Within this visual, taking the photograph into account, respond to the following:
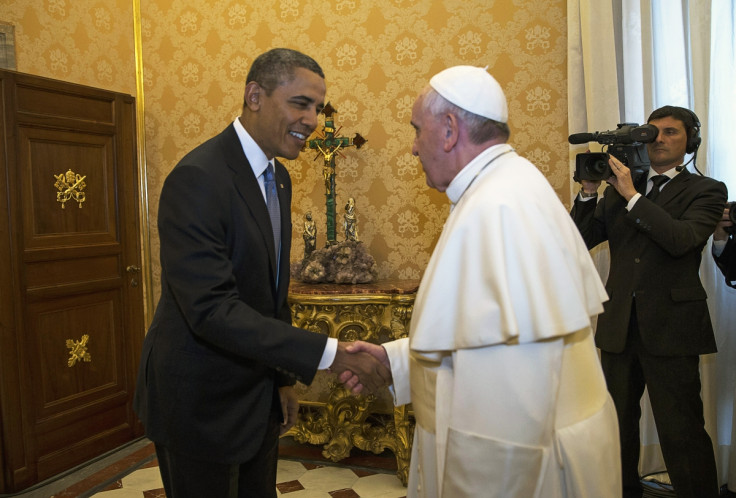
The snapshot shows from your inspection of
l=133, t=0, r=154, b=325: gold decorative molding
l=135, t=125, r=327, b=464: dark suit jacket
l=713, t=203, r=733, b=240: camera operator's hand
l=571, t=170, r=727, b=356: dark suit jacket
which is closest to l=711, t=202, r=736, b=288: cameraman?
l=713, t=203, r=733, b=240: camera operator's hand

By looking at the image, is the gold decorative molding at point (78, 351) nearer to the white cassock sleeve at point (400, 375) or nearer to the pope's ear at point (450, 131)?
the white cassock sleeve at point (400, 375)

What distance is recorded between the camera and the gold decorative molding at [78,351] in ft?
13.8

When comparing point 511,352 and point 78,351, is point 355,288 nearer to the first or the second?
point 78,351

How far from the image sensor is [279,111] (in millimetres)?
2143

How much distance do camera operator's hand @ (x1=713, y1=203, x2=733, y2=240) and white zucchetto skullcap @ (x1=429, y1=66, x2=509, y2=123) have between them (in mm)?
1849

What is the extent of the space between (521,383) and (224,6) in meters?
4.23

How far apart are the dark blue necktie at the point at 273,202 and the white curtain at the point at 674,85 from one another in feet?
7.53

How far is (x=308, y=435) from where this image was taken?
4.15 m

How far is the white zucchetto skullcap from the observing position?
178cm

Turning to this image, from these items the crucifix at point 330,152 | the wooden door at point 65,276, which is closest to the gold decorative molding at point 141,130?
the wooden door at point 65,276

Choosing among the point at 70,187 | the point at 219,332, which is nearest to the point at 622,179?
the point at 219,332

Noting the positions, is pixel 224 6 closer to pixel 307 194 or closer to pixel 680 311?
pixel 307 194

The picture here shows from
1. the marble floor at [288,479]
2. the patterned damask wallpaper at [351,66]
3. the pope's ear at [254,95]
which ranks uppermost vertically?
the patterned damask wallpaper at [351,66]

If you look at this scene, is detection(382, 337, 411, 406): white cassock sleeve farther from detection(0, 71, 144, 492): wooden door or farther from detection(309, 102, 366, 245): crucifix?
detection(0, 71, 144, 492): wooden door
